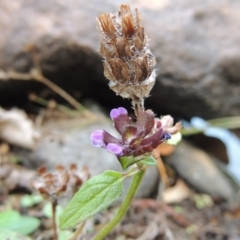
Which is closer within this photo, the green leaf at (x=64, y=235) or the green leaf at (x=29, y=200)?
the green leaf at (x=64, y=235)

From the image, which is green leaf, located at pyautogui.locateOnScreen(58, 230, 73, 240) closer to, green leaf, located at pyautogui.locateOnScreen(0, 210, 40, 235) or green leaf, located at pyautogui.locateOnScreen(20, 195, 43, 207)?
green leaf, located at pyautogui.locateOnScreen(0, 210, 40, 235)

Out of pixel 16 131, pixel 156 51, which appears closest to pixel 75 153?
pixel 16 131

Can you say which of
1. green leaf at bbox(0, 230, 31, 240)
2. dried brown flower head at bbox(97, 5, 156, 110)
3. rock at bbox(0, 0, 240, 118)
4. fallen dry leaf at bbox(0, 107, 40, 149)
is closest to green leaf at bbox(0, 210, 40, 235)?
green leaf at bbox(0, 230, 31, 240)

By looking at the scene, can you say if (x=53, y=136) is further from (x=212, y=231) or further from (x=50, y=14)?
(x=212, y=231)

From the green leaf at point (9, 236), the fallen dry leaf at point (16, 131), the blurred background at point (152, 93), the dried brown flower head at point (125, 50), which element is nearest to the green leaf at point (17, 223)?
the green leaf at point (9, 236)

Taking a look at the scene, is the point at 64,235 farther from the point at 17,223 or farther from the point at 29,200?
the point at 29,200

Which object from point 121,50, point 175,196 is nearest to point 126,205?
point 121,50

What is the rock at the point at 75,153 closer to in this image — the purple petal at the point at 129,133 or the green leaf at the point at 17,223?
the green leaf at the point at 17,223
